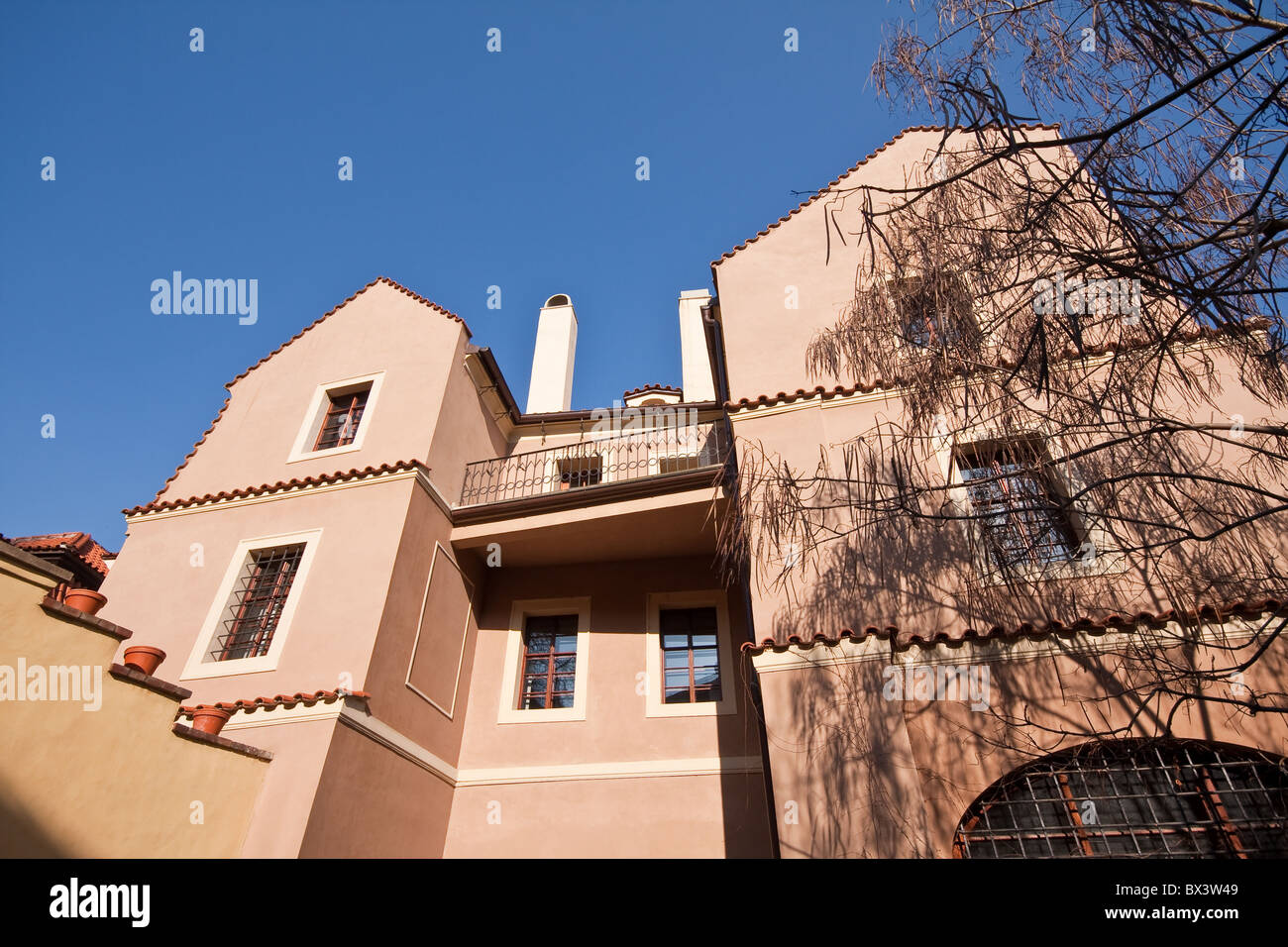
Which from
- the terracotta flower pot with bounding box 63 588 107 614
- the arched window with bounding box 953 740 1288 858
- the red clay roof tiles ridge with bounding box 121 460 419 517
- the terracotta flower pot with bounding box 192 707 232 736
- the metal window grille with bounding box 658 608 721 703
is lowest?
the arched window with bounding box 953 740 1288 858

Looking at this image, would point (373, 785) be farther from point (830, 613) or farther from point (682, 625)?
point (830, 613)

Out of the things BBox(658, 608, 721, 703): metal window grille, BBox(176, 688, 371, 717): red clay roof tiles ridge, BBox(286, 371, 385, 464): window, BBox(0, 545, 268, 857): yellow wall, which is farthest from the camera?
BBox(286, 371, 385, 464): window

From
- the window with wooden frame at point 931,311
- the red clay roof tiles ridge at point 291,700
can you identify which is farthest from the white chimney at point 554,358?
the window with wooden frame at point 931,311

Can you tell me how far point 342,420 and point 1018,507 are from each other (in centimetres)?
1053

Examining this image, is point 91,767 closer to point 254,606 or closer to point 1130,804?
point 254,606

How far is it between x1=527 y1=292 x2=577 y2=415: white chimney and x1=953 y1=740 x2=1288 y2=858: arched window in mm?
11039

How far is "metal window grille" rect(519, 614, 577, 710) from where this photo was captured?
32.9 feet

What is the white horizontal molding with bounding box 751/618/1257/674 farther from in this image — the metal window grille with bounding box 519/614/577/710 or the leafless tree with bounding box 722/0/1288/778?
the metal window grille with bounding box 519/614/577/710

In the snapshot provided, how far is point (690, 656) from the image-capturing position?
9969 mm

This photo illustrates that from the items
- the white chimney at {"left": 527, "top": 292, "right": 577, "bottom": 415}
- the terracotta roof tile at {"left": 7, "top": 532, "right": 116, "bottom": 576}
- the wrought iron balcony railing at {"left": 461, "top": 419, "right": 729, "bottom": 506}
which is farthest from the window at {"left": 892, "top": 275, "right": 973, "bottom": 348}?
the terracotta roof tile at {"left": 7, "top": 532, "right": 116, "bottom": 576}

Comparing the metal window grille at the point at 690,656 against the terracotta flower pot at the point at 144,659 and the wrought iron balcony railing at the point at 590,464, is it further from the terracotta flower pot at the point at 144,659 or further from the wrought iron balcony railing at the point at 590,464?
the terracotta flower pot at the point at 144,659

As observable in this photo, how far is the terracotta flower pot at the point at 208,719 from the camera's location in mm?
7035

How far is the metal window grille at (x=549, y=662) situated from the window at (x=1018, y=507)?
7.02 metres
